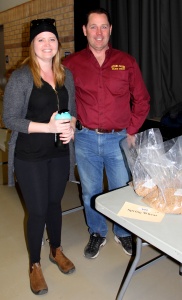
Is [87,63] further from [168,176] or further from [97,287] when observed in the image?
[97,287]

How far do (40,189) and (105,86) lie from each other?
731 millimetres

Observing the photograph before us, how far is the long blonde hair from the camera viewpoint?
1506 mm

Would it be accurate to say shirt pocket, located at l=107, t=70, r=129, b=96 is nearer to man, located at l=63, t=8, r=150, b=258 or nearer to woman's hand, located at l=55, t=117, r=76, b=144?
man, located at l=63, t=8, r=150, b=258

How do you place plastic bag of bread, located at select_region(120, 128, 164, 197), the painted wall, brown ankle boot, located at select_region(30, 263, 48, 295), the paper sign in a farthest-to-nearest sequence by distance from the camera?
the painted wall, brown ankle boot, located at select_region(30, 263, 48, 295), plastic bag of bread, located at select_region(120, 128, 164, 197), the paper sign

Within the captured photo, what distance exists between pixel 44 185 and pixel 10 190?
5.90ft

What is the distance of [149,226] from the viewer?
1.15m

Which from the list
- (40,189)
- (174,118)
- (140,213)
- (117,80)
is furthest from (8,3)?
(140,213)

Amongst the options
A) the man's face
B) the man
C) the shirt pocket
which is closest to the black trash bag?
the man

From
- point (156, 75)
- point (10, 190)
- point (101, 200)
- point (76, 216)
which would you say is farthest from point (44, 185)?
point (156, 75)

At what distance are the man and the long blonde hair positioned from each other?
25 centimetres

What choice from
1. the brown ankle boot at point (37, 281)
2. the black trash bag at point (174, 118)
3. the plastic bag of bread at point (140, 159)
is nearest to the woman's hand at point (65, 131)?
the plastic bag of bread at point (140, 159)

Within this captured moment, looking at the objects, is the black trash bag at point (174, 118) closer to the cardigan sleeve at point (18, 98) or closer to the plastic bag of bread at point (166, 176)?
the plastic bag of bread at point (166, 176)

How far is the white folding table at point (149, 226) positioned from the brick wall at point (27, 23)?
3.32 m

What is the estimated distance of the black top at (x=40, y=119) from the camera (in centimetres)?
152
